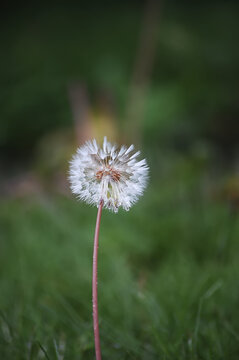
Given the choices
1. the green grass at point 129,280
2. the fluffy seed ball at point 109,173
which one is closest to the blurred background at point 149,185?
the green grass at point 129,280

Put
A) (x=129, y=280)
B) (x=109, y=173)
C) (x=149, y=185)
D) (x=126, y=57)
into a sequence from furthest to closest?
(x=126, y=57) → (x=149, y=185) → (x=129, y=280) → (x=109, y=173)

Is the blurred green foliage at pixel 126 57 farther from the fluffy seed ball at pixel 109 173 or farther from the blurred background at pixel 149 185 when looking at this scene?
the fluffy seed ball at pixel 109 173

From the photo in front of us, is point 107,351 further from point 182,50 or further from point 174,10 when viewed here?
point 174,10

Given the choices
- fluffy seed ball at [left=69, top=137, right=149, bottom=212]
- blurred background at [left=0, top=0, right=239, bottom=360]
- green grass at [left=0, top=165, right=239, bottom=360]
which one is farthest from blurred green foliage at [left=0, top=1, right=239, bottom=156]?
fluffy seed ball at [left=69, top=137, right=149, bottom=212]

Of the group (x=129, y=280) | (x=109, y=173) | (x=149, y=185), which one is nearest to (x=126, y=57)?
(x=149, y=185)

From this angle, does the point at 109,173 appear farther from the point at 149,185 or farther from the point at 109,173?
the point at 149,185

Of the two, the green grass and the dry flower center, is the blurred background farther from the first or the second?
the dry flower center
